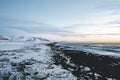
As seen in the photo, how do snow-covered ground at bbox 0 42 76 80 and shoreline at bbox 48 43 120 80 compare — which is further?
shoreline at bbox 48 43 120 80

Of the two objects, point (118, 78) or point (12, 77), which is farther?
point (118, 78)

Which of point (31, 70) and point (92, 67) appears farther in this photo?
point (92, 67)

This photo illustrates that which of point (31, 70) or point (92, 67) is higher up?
point (31, 70)

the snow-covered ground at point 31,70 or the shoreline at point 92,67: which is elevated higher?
the snow-covered ground at point 31,70

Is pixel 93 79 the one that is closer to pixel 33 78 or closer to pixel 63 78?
pixel 63 78

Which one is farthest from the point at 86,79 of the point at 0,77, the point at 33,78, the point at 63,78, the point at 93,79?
the point at 0,77

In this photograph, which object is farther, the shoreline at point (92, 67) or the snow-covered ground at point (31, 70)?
the shoreline at point (92, 67)

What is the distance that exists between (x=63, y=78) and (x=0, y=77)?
3.59 m

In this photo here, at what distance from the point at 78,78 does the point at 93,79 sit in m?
0.90

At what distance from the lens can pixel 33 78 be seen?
10.1m

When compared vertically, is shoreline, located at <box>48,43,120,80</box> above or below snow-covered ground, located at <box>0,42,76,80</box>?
below

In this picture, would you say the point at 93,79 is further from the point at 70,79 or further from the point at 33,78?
the point at 33,78

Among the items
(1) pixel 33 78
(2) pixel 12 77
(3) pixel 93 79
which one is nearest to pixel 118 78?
(3) pixel 93 79

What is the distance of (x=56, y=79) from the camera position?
10.0 metres
